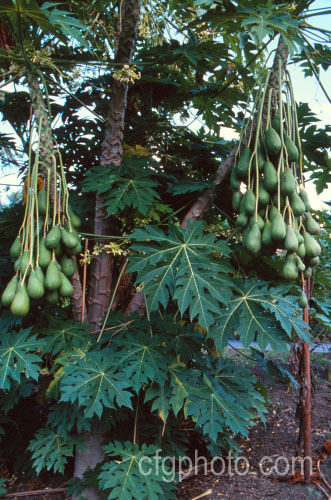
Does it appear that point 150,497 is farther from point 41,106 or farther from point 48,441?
point 41,106

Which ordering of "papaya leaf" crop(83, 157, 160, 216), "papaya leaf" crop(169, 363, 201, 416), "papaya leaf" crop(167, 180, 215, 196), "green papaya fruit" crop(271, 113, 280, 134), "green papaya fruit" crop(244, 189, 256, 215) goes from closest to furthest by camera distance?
"green papaya fruit" crop(244, 189, 256, 215)
"green papaya fruit" crop(271, 113, 280, 134)
"papaya leaf" crop(169, 363, 201, 416)
"papaya leaf" crop(83, 157, 160, 216)
"papaya leaf" crop(167, 180, 215, 196)

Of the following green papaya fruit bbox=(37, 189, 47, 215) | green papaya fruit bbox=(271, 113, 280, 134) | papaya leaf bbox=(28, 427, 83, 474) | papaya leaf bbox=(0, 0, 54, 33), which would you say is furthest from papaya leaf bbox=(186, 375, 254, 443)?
papaya leaf bbox=(0, 0, 54, 33)

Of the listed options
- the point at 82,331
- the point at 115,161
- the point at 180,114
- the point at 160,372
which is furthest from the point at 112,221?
the point at 180,114

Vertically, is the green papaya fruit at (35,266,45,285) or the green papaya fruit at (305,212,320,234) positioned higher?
the green papaya fruit at (305,212,320,234)

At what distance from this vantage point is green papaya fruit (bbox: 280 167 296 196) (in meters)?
1.47

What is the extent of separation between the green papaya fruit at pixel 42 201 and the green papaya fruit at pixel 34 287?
31 centimetres

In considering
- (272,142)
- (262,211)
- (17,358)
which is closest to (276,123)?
(272,142)

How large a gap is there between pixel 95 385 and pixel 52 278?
0.48 m

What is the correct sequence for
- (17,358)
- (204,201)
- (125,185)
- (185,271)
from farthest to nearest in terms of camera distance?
(204,201), (125,185), (17,358), (185,271)

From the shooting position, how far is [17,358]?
68.2 inches

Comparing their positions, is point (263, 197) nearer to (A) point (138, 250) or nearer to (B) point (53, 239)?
(A) point (138, 250)

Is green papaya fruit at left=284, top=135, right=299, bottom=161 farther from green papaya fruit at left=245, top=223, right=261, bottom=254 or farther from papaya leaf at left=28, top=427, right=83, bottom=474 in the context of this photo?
papaya leaf at left=28, top=427, right=83, bottom=474

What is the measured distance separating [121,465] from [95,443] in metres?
0.36

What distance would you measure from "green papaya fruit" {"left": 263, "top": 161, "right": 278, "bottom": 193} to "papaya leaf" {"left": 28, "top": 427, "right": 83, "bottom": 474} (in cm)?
149
